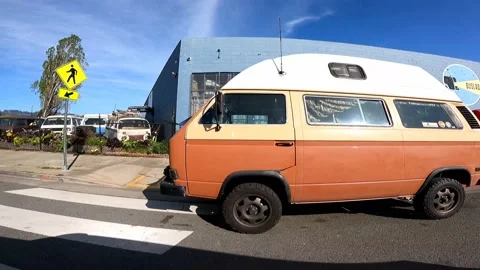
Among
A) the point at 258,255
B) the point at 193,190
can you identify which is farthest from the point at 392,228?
the point at 193,190

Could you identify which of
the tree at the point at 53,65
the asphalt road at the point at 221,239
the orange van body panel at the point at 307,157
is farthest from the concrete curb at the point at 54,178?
the tree at the point at 53,65

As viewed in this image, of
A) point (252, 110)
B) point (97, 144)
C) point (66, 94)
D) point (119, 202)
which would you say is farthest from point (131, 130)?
point (252, 110)

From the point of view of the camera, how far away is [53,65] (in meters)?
35.3

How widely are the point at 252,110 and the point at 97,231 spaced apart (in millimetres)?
2788

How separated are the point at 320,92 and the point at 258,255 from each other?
8.08 feet

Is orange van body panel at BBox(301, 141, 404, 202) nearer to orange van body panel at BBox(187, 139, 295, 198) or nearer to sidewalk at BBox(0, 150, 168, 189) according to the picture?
orange van body panel at BBox(187, 139, 295, 198)

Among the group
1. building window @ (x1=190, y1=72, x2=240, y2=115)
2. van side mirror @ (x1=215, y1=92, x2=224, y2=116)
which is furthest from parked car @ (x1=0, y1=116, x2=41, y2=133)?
van side mirror @ (x1=215, y1=92, x2=224, y2=116)

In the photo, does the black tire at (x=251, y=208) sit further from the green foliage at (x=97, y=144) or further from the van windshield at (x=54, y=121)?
the van windshield at (x=54, y=121)

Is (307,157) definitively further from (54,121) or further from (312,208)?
(54,121)

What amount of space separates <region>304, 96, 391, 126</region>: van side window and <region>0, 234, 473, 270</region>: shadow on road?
2025 millimetres

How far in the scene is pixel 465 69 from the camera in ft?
69.1

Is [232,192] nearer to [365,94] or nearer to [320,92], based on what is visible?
[320,92]

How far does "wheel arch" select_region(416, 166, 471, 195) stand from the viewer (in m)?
5.26

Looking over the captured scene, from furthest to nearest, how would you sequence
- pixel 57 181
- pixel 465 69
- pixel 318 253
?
pixel 465 69
pixel 57 181
pixel 318 253
